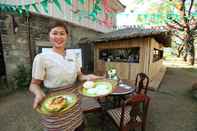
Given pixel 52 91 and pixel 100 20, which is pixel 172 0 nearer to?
pixel 100 20

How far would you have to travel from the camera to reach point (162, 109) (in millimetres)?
3723

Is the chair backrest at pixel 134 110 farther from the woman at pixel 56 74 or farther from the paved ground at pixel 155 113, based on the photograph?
the paved ground at pixel 155 113

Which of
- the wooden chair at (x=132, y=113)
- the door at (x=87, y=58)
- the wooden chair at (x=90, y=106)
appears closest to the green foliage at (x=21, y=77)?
the door at (x=87, y=58)

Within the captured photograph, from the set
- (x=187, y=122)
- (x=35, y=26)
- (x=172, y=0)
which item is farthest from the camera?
(x=172, y=0)

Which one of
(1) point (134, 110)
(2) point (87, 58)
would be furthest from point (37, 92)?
(2) point (87, 58)

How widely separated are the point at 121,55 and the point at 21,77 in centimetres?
412

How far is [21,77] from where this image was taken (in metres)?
5.12

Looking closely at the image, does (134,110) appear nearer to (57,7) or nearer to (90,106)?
(90,106)

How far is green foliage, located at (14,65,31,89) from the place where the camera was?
5086mm

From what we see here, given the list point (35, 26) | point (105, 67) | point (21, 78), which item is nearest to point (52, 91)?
point (21, 78)

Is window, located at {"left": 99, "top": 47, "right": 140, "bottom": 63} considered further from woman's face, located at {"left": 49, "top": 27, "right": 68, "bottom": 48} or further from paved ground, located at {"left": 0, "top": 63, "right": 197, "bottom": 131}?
woman's face, located at {"left": 49, "top": 27, "right": 68, "bottom": 48}

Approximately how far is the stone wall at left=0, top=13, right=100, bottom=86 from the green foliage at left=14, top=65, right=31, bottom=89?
128 mm

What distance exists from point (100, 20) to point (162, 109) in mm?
5868

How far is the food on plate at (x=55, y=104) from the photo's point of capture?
3.76ft
